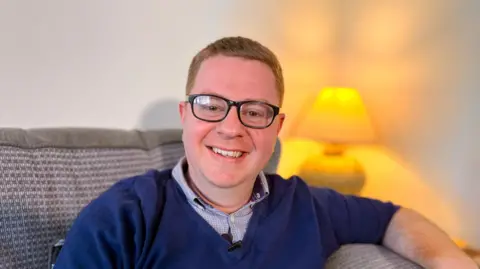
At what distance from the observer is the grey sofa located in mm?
975

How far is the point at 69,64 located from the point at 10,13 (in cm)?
22

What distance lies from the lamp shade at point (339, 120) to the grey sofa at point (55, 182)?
2.76 ft

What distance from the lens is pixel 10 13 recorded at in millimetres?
1338

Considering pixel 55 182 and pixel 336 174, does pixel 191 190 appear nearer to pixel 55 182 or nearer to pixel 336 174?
pixel 55 182

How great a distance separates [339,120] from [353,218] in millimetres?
815

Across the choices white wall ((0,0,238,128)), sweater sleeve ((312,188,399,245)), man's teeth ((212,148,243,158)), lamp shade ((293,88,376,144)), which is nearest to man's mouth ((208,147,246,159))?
man's teeth ((212,148,243,158))

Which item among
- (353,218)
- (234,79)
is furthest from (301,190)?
(234,79)

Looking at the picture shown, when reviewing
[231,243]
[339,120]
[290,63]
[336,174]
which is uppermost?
[290,63]

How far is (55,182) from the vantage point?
3.51 ft

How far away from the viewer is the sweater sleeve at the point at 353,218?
1.26 metres

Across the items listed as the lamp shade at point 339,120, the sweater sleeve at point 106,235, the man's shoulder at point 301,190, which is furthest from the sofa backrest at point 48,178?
the lamp shade at point 339,120

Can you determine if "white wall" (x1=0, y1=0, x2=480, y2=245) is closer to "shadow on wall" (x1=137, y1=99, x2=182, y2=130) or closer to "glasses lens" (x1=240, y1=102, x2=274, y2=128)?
"shadow on wall" (x1=137, y1=99, x2=182, y2=130)

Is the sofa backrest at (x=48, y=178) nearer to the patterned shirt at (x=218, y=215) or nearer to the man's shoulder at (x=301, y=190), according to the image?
the patterned shirt at (x=218, y=215)

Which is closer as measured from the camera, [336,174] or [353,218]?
[353,218]
